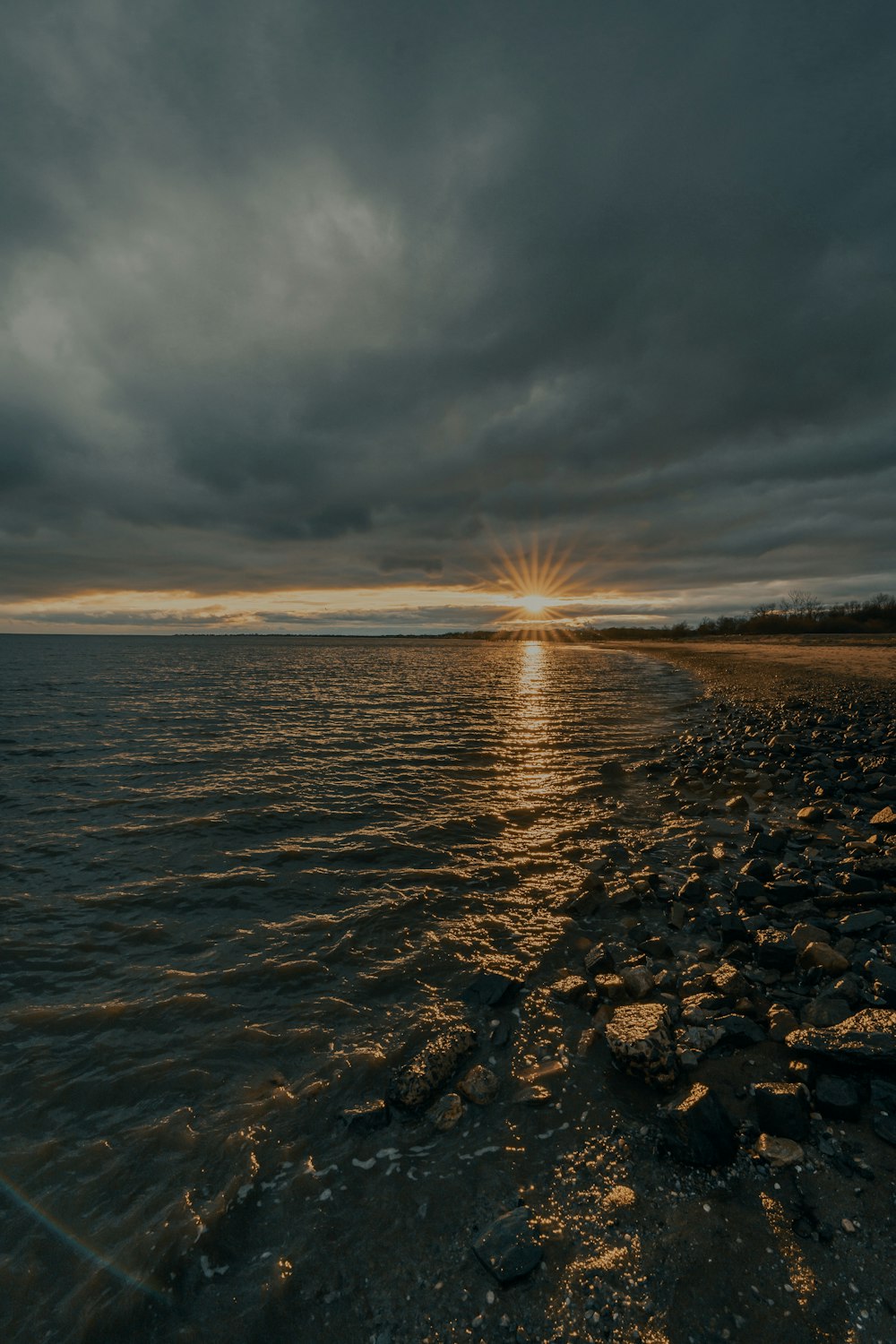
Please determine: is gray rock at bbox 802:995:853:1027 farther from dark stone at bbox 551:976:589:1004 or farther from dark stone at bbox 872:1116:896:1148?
dark stone at bbox 551:976:589:1004

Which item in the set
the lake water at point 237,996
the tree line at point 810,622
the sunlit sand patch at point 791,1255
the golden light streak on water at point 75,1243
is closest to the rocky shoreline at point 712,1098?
the sunlit sand patch at point 791,1255

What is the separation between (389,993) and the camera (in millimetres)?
7527

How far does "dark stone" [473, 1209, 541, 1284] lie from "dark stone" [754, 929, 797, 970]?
15.9 feet

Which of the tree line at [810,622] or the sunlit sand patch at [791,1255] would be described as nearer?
the sunlit sand patch at [791,1255]

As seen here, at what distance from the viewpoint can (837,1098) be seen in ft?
16.2

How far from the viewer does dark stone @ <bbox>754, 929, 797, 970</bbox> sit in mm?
7250

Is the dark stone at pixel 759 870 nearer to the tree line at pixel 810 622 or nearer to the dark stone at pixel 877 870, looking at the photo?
the dark stone at pixel 877 870

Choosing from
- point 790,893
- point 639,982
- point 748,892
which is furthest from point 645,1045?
point 790,893

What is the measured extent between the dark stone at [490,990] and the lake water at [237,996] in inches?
11.2

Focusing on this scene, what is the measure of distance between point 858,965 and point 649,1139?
416cm

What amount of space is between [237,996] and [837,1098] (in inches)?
284

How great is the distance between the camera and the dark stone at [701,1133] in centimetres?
464

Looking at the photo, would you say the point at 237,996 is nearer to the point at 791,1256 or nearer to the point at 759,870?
the point at 791,1256

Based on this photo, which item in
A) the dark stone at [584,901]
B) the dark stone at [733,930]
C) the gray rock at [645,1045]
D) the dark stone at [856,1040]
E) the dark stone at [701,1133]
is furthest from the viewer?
the dark stone at [584,901]
